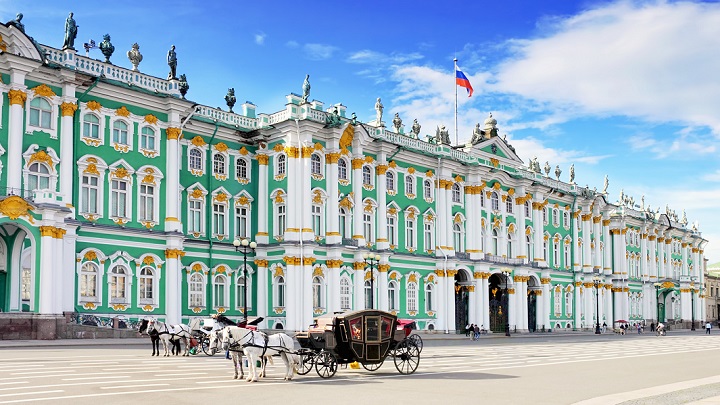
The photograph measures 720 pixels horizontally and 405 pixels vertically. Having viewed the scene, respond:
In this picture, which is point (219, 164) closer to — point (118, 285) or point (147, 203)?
point (147, 203)

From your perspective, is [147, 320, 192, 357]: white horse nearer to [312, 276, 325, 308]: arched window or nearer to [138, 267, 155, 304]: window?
[138, 267, 155, 304]: window

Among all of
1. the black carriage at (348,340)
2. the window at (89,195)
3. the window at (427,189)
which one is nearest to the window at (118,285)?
the window at (89,195)

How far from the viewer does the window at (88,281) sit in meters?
41.3

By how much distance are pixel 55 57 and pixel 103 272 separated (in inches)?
451

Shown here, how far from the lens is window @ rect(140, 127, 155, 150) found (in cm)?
4500

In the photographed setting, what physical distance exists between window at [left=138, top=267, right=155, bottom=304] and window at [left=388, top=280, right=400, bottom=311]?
19196 mm

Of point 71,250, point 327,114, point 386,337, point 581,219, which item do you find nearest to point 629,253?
Answer: point 581,219

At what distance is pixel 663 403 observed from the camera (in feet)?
55.9

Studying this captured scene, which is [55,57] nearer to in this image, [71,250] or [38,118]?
[38,118]

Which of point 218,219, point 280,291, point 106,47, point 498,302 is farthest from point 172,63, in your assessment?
point 498,302

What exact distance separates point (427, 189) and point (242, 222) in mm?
16677

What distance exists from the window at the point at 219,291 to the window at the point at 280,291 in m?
3.29

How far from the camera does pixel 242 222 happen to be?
5206 centimetres

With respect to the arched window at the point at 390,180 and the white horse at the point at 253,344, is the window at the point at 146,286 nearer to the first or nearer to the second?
the arched window at the point at 390,180
